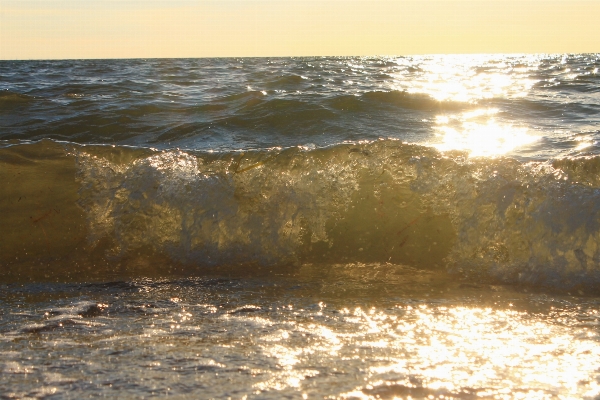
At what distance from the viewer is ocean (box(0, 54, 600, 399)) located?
A: 6.10 feet

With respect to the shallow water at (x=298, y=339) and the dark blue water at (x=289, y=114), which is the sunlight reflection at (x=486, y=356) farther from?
the dark blue water at (x=289, y=114)

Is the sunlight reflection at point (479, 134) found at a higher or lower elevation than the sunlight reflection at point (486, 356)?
higher

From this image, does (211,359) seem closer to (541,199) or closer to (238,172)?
(238,172)

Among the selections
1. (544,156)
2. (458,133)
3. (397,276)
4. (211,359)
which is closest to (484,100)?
(458,133)

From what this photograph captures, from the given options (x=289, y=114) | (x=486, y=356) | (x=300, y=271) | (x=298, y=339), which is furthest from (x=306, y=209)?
(x=289, y=114)

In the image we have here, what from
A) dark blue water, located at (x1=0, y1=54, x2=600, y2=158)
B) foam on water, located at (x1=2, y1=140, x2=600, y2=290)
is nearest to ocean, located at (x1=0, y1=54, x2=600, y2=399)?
foam on water, located at (x1=2, y1=140, x2=600, y2=290)

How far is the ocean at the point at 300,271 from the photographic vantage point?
1.86 metres

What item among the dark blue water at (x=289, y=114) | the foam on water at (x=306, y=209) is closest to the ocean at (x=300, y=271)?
the foam on water at (x=306, y=209)

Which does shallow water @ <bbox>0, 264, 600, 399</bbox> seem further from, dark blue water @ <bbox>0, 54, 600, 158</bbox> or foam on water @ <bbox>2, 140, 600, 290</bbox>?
dark blue water @ <bbox>0, 54, 600, 158</bbox>

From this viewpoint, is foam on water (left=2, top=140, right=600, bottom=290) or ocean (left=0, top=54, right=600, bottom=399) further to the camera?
foam on water (left=2, top=140, right=600, bottom=290)

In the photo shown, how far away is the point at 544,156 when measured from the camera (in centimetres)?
552

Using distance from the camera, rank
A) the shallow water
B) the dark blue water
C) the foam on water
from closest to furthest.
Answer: the shallow water < the foam on water < the dark blue water

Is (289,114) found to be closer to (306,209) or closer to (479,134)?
(479,134)

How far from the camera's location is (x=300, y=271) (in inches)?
131
